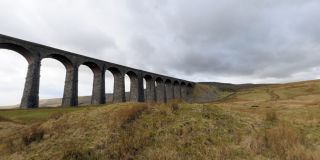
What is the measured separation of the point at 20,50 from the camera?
19281 mm

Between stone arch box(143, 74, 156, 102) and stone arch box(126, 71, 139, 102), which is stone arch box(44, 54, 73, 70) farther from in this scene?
stone arch box(143, 74, 156, 102)

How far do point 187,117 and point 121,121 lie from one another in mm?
2729

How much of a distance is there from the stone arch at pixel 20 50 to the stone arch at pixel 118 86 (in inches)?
554

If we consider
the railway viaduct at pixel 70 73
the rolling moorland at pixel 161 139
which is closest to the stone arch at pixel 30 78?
the railway viaduct at pixel 70 73

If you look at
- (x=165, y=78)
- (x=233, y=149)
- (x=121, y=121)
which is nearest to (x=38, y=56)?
(x=121, y=121)

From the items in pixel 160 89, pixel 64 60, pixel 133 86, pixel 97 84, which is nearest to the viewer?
pixel 64 60

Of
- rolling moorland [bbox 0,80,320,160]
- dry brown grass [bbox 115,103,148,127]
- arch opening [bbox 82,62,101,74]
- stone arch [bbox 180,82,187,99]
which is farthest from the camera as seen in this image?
stone arch [bbox 180,82,187,99]

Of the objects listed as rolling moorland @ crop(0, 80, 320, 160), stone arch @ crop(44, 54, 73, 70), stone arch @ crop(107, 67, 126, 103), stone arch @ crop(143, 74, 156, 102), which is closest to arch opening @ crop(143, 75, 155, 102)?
stone arch @ crop(143, 74, 156, 102)

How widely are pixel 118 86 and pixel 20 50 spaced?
18.3 meters

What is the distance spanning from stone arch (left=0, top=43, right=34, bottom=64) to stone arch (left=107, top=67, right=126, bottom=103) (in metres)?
14.1

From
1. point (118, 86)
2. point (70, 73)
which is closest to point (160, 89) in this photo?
point (118, 86)

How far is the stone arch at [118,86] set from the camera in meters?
32.2

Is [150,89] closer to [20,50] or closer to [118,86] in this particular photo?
[118,86]

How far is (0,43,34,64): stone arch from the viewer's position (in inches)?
708
